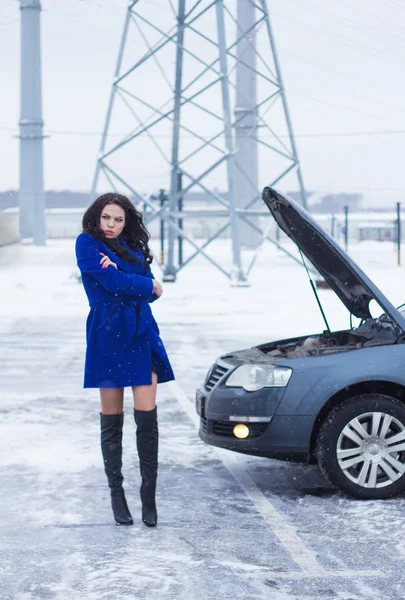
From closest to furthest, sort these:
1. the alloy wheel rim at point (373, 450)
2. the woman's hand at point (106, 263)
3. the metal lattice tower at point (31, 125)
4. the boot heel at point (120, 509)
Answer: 1. the woman's hand at point (106, 263)
2. the boot heel at point (120, 509)
3. the alloy wheel rim at point (373, 450)
4. the metal lattice tower at point (31, 125)

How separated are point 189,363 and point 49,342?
3.52 m

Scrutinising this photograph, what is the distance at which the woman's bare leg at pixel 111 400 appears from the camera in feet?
18.1

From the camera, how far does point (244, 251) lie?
213ft

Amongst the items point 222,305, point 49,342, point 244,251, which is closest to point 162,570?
point 49,342

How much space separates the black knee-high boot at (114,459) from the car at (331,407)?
3.05ft

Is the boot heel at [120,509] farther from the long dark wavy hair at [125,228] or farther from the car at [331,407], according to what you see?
the long dark wavy hair at [125,228]

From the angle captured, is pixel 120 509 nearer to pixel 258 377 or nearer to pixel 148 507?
pixel 148 507

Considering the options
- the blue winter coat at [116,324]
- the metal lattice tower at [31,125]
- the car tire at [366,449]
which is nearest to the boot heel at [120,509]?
the blue winter coat at [116,324]

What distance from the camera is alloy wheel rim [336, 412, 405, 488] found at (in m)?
6.14

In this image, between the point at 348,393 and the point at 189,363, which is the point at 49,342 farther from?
the point at 348,393

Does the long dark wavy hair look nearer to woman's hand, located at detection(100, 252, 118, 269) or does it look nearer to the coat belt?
woman's hand, located at detection(100, 252, 118, 269)

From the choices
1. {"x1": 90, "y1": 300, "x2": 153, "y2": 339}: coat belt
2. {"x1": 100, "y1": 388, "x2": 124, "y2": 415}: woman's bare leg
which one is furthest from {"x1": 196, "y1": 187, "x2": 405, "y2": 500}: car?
{"x1": 90, "y1": 300, "x2": 153, "y2": 339}: coat belt

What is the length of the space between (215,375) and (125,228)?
141cm

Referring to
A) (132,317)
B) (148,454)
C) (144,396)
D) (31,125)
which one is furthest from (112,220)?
(31,125)
